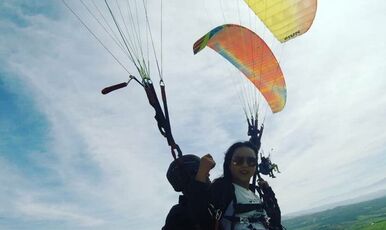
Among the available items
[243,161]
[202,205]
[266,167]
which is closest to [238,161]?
[243,161]

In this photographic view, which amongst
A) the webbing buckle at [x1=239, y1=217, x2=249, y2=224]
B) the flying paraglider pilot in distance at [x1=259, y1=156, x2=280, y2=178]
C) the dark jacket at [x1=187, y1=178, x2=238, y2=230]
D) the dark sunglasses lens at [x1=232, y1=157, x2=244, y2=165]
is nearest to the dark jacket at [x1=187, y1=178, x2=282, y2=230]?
the dark jacket at [x1=187, y1=178, x2=238, y2=230]

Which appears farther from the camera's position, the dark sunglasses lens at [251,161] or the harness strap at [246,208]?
the dark sunglasses lens at [251,161]

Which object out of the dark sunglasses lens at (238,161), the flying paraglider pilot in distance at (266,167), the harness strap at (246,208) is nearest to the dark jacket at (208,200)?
the harness strap at (246,208)

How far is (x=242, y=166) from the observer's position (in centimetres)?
444

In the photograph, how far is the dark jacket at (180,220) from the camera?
3.56 metres

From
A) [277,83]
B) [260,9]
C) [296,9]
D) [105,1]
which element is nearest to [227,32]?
[260,9]

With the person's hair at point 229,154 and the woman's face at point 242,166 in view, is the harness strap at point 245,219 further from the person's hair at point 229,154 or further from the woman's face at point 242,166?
the person's hair at point 229,154

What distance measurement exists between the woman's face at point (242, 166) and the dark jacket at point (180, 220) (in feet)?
3.37

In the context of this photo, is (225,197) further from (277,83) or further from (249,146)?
(277,83)

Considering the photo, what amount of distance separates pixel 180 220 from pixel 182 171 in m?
0.55

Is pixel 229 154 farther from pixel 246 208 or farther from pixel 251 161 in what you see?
pixel 246 208

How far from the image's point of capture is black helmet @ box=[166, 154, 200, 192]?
12.7 ft

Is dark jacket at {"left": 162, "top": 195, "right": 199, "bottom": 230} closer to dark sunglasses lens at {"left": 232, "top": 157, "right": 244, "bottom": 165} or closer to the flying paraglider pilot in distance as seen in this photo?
dark sunglasses lens at {"left": 232, "top": 157, "right": 244, "bottom": 165}

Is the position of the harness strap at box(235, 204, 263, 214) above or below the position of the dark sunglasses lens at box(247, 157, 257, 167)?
below
